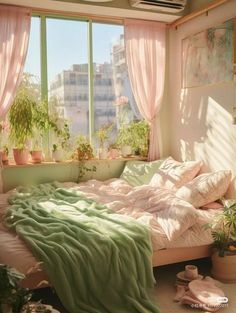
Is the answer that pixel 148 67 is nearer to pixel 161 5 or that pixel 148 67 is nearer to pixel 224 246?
pixel 161 5

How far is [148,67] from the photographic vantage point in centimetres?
435

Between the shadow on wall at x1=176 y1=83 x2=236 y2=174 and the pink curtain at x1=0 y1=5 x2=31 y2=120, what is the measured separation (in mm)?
1878

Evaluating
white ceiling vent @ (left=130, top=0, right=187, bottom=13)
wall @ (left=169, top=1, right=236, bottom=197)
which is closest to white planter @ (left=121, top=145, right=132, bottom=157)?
wall @ (left=169, top=1, right=236, bottom=197)

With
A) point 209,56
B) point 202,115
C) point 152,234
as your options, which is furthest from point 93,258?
point 209,56

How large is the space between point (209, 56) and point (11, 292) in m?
3.04

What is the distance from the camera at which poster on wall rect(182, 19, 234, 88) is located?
342cm

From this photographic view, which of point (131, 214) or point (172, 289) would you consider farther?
point (131, 214)

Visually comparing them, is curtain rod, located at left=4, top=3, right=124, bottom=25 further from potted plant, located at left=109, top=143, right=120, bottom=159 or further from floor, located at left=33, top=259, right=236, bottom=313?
floor, located at left=33, top=259, right=236, bottom=313

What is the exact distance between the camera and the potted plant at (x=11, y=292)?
1420 mm

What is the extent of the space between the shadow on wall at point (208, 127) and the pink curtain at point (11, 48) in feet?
6.16

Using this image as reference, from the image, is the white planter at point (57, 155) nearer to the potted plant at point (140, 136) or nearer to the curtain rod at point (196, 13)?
the potted plant at point (140, 136)

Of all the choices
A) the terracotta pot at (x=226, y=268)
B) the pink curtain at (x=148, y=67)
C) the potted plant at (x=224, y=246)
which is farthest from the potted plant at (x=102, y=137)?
the terracotta pot at (x=226, y=268)

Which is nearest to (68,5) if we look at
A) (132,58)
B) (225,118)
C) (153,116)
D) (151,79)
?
(132,58)

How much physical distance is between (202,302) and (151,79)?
9.03ft
